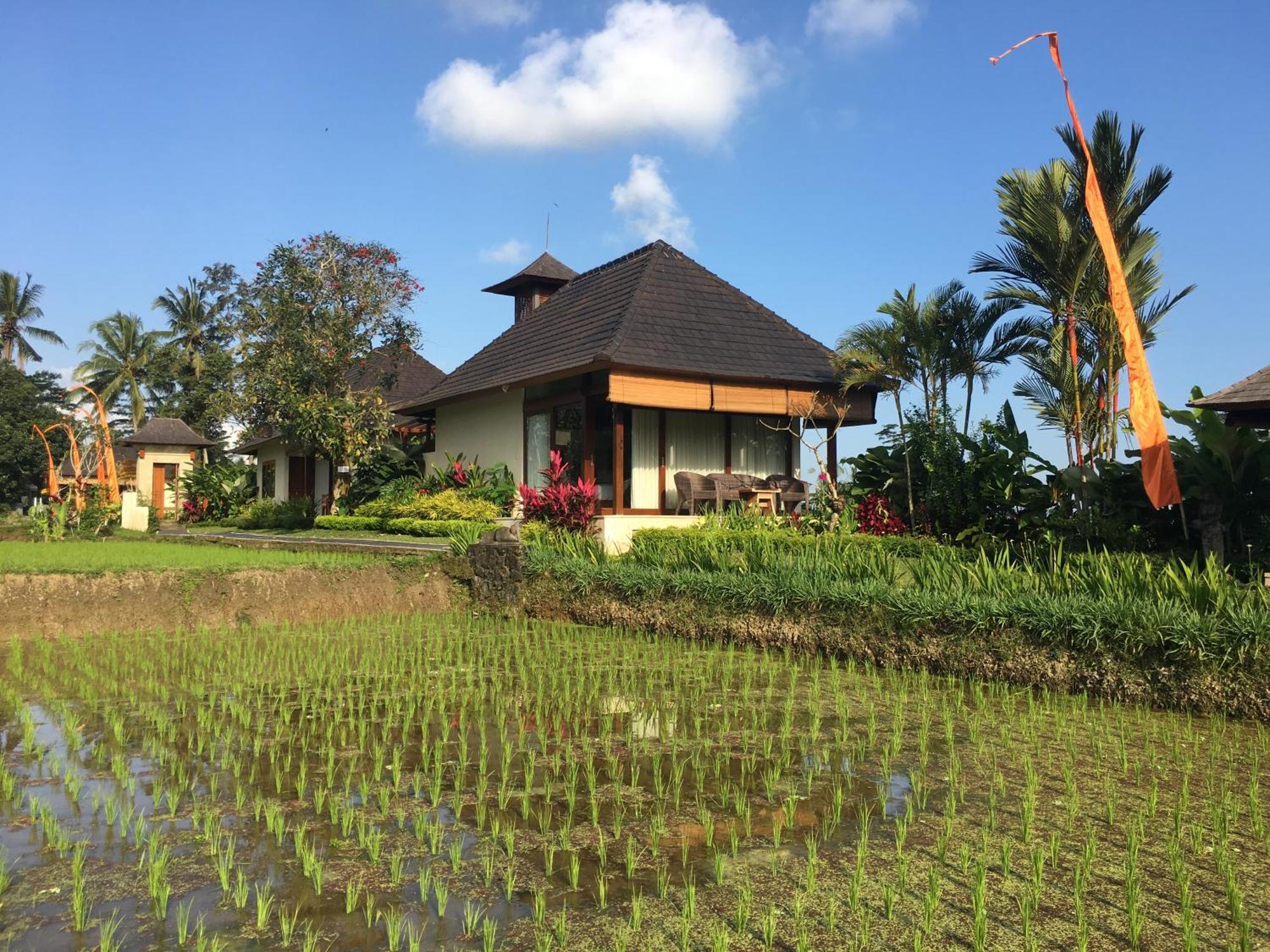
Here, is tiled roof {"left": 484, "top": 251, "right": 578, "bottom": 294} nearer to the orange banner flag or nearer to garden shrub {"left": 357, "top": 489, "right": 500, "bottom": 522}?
garden shrub {"left": 357, "top": 489, "right": 500, "bottom": 522}

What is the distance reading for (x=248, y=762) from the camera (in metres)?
5.36

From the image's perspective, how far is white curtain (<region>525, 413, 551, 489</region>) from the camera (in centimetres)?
1825

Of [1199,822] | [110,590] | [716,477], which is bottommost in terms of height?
[1199,822]

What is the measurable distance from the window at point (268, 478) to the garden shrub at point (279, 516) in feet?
10.6

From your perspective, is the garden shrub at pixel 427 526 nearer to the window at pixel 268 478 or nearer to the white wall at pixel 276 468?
the white wall at pixel 276 468

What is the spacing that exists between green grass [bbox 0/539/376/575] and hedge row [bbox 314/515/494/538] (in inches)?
69.4

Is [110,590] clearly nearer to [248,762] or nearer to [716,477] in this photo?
[248,762]

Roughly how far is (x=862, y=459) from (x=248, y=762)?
12.1 m

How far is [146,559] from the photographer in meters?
12.4

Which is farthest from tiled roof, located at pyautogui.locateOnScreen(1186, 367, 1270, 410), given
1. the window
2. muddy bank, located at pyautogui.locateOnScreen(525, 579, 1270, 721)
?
the window

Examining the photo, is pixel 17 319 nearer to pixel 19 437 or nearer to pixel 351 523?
pixel 19 437

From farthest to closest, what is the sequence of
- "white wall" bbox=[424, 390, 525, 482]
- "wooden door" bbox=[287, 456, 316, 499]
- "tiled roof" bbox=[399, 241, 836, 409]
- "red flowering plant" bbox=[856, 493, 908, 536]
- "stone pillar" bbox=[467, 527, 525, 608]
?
1. "wooden door" bbox=[287, 456, 316, 499]
2. "white wall" bbox=[424, 390, 525, 482]
3. "tiled roof" bbox=[399, 241, 836, 409]
4. "red flowering plant" bbox=[856, 493, 908, 536]
5. "stone pillar" bbox=[467, 527, 525, 608]

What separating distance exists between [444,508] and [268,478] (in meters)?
15.8

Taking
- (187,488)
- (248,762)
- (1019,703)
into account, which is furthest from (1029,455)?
(187,488)
